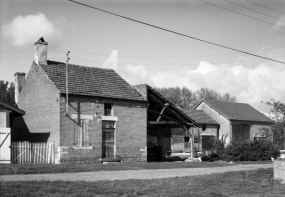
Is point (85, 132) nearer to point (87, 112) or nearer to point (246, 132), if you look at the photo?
point (87, 112)

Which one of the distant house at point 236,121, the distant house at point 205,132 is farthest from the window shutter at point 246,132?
the distant house at point 205,132

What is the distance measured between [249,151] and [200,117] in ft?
59.7

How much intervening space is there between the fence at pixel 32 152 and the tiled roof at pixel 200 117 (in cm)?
2550

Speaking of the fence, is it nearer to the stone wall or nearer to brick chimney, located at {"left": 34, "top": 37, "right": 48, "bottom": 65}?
the stone wall

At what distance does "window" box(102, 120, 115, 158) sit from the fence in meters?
3.68

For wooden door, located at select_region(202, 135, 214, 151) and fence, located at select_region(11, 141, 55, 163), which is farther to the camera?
wooden door, located at select_region(202, 135, 214, 151)

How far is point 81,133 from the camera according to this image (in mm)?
25609

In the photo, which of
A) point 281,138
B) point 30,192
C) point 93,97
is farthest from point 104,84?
point 30,192

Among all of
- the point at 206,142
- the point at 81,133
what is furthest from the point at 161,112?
the point at 206,142

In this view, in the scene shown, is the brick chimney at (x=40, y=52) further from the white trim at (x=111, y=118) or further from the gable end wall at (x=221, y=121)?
the gable end wall at (x=221, y=121)

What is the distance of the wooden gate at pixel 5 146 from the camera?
906 inches

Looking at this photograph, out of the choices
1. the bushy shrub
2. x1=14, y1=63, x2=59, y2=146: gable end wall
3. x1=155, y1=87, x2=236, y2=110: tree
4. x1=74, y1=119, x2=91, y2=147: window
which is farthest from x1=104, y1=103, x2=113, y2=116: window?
x1=155, y1=87, x2=236, y2=110: tree

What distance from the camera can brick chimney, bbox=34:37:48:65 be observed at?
90.8 ft

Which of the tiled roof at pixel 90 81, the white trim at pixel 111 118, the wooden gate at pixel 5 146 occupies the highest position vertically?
the tiled roof at pixel 90 81
